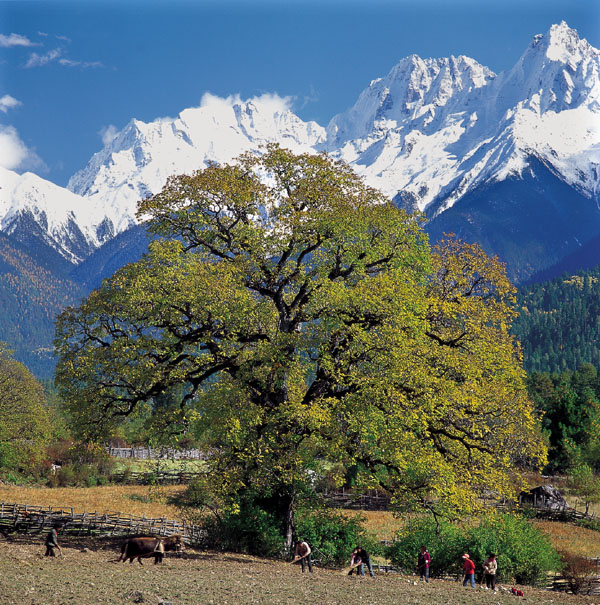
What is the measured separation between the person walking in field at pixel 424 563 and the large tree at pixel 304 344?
313 cm

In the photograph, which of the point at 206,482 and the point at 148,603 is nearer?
the point at 148,603

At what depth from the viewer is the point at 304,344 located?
28422mm

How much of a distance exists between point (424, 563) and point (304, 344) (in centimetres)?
1065

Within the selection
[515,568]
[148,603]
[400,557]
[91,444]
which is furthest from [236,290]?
[515,568]

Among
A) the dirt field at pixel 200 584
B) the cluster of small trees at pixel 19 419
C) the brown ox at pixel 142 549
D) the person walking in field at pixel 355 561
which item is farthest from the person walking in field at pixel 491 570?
the cluster of small trees at pixel 19 419

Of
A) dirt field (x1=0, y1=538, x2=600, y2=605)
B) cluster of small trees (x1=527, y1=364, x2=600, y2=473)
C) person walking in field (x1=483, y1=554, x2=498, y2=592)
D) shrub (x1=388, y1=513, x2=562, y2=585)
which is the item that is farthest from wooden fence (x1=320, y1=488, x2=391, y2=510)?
person walking in field (x1=483, y1=554, x2=498, y2=592)

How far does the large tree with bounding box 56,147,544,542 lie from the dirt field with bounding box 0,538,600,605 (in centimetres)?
332

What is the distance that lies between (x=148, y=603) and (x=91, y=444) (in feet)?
39.4

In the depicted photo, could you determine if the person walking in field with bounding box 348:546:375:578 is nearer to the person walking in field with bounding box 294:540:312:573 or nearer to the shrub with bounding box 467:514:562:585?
the person walking in field with bounding box 294:540:312:573

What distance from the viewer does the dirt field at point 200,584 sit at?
825 inches

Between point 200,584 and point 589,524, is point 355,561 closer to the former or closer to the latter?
point 200,584

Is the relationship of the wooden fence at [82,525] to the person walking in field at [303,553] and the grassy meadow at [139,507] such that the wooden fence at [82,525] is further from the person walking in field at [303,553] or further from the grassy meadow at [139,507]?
the person walking in field at [303,553]

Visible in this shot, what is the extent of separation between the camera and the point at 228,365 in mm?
30516

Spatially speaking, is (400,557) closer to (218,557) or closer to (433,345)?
(218,557)
